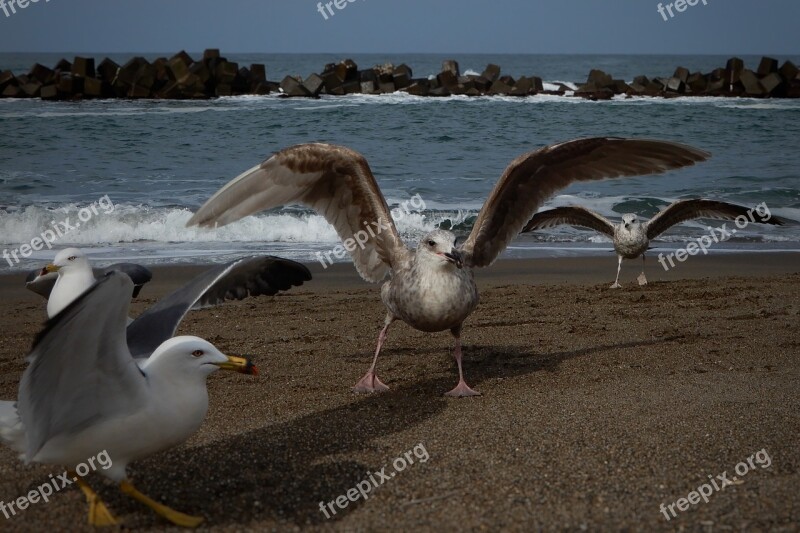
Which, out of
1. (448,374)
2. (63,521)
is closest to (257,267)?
(448,374)

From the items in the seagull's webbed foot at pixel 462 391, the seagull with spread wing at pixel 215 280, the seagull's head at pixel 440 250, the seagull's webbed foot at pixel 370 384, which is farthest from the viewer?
the seagull's webbed foot at pixel 370 384

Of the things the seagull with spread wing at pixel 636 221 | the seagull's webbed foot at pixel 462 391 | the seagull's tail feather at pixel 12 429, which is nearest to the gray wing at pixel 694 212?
the seagull with spread wing at pixel 636 221

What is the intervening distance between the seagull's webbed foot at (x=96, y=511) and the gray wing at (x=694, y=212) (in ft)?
25.0

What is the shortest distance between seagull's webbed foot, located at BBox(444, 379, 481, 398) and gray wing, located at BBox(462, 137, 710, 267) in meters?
0.93

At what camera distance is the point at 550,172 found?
6.46 m

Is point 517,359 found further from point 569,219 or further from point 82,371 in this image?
point 569,219

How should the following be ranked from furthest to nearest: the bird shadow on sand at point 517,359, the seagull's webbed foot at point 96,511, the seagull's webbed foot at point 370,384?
the bird shadow on sand at point 517,359, the seagull's webbed foot at point 370,384, the seagull's webbed foot at point 96,511

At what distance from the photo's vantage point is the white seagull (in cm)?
331

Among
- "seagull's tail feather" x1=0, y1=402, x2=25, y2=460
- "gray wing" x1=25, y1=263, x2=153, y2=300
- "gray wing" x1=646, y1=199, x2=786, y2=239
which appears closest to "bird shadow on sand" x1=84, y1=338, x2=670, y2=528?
"seagull's tail feather" x1=0, y1=402, x2=25, y2=460

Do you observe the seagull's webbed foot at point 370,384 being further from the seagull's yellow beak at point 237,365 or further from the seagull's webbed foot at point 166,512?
the seagull's webbed foot at point 166,512

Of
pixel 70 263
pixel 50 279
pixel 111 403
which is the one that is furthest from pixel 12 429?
pixel 50 279

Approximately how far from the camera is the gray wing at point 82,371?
122 inches

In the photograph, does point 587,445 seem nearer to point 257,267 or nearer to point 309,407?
point 309,407

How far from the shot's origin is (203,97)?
38.7 meters
